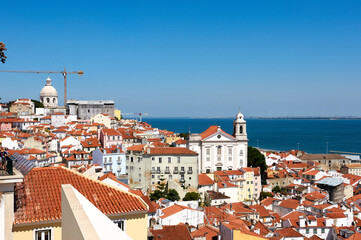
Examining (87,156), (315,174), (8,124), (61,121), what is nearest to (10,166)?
(87,156)

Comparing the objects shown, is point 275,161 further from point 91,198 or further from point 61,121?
point 91,198

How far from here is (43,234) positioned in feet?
18.1

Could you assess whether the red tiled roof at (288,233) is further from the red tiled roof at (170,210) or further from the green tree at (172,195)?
the green tree at (172,195)

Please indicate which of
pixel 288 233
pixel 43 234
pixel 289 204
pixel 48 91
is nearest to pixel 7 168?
pixel 43 234

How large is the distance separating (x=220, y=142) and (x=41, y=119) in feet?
108

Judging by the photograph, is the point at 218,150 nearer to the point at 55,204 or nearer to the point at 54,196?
the point at 54,196

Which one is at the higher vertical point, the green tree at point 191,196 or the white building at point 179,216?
the white building at point 179,216

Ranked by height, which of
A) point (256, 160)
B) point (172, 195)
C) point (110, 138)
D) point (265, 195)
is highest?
point (110, 138)

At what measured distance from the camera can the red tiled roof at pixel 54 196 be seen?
18.1 ft

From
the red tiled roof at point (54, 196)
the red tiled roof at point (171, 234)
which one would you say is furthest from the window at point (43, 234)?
the red tiled roof at point (171, 234)

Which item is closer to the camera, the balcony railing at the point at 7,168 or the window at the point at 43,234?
the balcony railing at the point at 7,168

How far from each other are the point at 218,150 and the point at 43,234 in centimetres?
4309

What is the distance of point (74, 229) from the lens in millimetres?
3314

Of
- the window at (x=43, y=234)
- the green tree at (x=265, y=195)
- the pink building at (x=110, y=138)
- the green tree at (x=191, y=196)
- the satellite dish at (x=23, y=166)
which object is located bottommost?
the green tree at (x=265, y=195)
